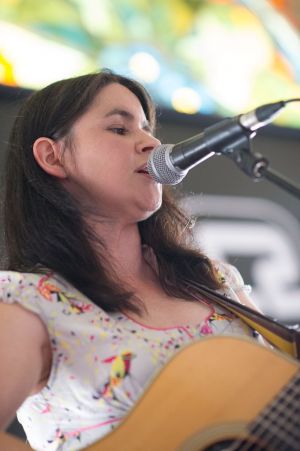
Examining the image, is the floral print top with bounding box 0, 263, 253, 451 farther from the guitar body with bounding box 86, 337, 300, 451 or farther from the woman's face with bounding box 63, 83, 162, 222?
the woman's face with bounding box 63, 83, 162, 222

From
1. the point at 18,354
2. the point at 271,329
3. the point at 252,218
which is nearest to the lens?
the point at 18,354

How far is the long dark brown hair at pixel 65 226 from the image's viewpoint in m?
1.17

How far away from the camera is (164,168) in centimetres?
99

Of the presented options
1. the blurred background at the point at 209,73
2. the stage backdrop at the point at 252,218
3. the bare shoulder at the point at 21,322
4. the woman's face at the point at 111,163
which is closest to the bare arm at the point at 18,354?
the bare shoulder at the point at 21,322

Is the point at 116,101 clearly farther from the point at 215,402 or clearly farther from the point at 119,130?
the point at 215,402

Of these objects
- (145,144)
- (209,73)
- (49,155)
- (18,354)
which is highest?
(209,73)

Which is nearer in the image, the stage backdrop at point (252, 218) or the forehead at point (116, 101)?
the forehead at point (116, 101)

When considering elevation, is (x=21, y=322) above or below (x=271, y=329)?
below

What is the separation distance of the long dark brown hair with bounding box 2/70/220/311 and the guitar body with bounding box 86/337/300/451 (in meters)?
0.25

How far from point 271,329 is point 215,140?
0.37 m

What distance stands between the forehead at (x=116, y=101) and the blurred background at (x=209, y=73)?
67 cm

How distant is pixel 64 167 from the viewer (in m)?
1.28

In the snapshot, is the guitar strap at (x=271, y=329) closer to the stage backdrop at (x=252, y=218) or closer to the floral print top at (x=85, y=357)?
the floral print top at (x=85, y=357)

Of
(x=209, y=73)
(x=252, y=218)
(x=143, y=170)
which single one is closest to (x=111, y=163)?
(x=143, y=170)
